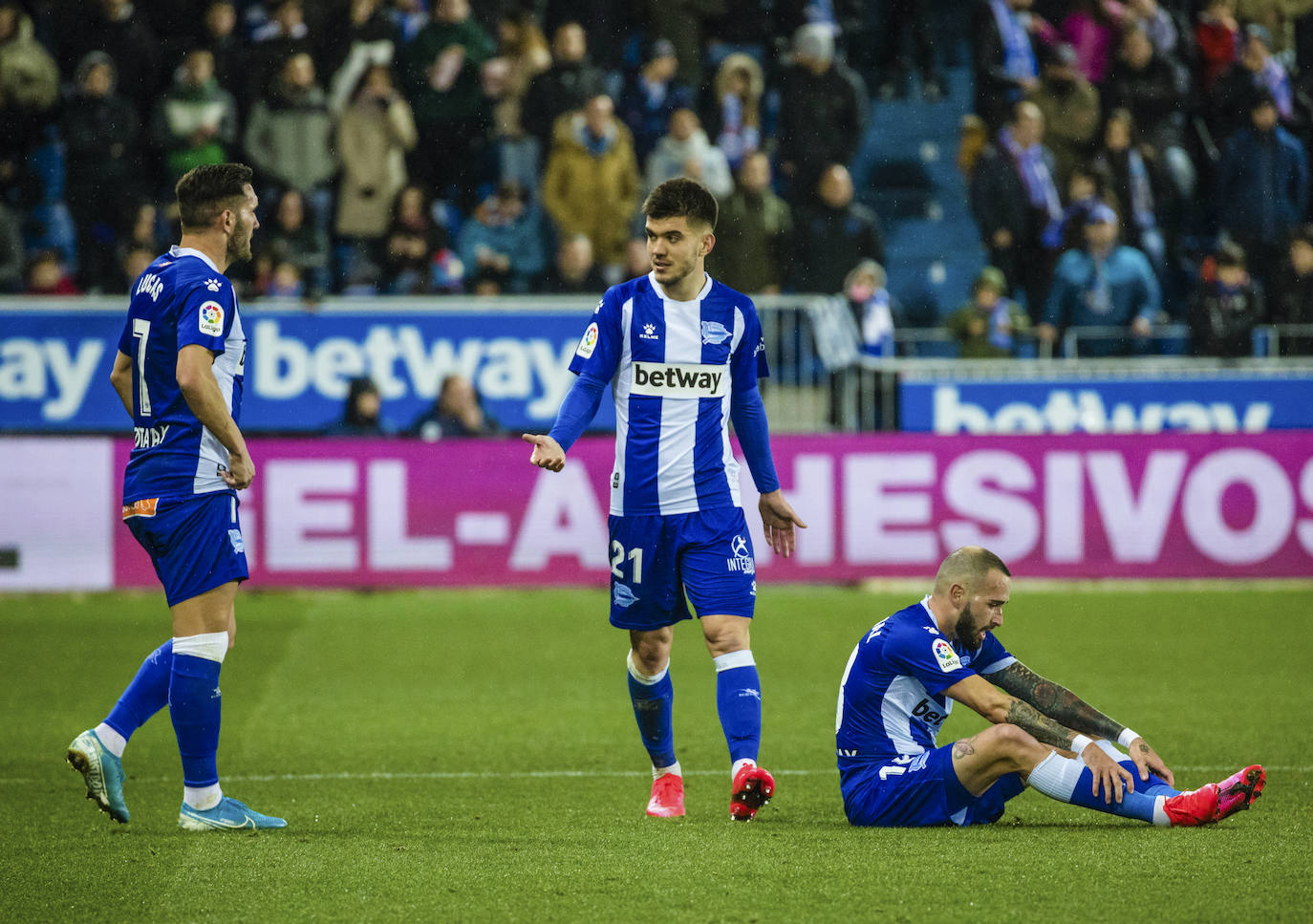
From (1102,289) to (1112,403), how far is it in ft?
4.99

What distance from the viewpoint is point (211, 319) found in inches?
220

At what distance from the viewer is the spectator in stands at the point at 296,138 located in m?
15.9

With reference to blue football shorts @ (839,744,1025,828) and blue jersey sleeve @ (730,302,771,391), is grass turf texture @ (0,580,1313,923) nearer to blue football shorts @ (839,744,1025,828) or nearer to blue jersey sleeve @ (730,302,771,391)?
blue football shorts @ (839,744,1025,828)

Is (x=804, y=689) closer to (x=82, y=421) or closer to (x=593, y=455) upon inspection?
(x=593, y=455)

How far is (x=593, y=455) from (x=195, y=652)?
802cm

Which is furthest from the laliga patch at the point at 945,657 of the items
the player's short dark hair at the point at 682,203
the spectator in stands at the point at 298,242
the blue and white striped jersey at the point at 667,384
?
the spectator in stands at the point at 298,242

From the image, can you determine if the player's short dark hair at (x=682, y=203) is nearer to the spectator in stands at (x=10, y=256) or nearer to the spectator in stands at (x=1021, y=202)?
the spectator in stands at (x=1021, y=202)

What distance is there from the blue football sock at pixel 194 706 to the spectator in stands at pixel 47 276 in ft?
33.2

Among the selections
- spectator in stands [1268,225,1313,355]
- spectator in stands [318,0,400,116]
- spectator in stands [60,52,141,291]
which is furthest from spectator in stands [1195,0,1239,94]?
spectator in stands [60,52,141,291]

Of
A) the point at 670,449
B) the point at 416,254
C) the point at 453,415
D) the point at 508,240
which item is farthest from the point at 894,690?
the point at 416,254

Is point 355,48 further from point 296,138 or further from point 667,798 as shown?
point 667,798

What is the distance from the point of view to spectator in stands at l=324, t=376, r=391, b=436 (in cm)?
1409

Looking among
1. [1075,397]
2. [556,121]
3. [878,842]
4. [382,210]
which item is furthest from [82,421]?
[878,842]

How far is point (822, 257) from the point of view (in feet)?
51.6
